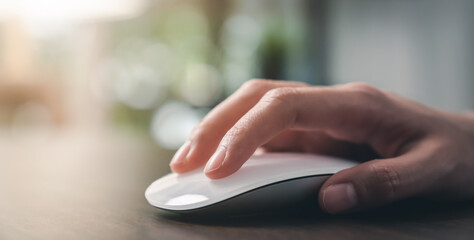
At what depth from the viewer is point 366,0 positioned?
8.25 feet

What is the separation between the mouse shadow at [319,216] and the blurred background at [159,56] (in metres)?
1.99

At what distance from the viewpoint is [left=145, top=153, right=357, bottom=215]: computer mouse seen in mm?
411

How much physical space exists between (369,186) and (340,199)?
0.03 m

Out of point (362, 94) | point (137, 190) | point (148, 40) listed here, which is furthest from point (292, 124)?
point (148, 40)

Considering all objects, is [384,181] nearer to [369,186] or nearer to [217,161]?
[369,186]

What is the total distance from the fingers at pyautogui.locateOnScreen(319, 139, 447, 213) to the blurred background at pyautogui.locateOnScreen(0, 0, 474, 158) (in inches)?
77.5

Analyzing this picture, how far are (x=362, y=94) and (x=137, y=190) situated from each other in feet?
1.11

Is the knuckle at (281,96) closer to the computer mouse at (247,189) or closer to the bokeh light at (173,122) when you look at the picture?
the computer mouse at (247,189)

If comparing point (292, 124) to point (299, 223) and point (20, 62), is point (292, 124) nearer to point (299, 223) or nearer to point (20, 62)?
point (299, 223)

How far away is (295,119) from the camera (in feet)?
1.57

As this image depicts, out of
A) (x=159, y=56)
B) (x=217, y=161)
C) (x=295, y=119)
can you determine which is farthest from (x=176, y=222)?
(x=159, y=56)

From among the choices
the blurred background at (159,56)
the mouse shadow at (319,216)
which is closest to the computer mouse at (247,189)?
the mouse shadow at (319,216)

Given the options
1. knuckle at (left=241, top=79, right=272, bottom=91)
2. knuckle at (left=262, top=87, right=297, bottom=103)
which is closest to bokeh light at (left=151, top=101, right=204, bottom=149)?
knuckle at (left=241, top=79, right=272, bottom=91)

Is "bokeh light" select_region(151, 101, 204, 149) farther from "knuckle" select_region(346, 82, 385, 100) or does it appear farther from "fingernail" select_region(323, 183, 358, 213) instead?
"fingernail" select_region(323, 183, 358, 213)
